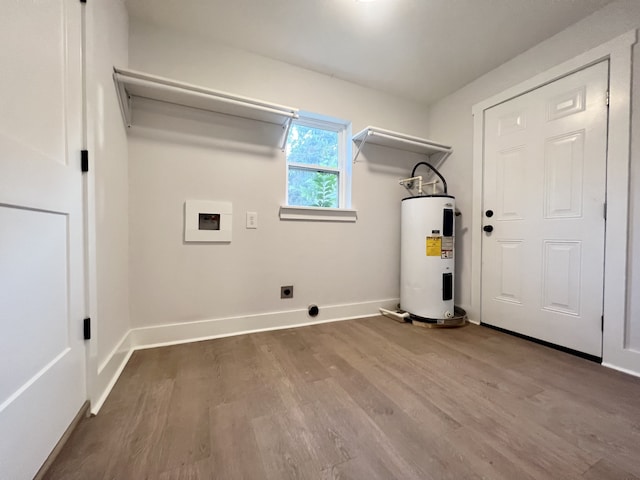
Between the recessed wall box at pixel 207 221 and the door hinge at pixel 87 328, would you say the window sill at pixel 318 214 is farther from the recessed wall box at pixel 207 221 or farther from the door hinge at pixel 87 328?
the door hinge at pixel 87 328

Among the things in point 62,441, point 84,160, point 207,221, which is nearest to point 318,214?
point 207,221

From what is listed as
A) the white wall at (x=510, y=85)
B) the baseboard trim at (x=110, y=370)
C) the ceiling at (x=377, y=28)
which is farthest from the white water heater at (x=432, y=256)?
the baseboard trim at (x=110, y=370)

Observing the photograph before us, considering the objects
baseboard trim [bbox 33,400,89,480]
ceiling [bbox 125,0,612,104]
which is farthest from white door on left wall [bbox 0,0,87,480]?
ceiling [bbox 125,0,612,104]

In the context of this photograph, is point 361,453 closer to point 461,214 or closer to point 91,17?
point 91,17

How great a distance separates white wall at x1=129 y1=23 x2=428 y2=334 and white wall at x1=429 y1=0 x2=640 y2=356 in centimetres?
61

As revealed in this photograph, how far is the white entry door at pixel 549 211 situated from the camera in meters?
1.56

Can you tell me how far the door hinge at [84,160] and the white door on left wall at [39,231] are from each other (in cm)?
2

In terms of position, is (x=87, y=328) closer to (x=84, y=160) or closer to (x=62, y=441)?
(x=62, y=441)

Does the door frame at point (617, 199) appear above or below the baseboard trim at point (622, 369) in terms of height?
above

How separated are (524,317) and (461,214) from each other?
1.01 m

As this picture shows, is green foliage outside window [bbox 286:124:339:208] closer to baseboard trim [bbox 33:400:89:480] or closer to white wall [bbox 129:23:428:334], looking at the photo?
white wall [bbox 129:23:428:334]

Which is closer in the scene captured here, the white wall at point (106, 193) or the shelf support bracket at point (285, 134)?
the white wall at point (106, 193)

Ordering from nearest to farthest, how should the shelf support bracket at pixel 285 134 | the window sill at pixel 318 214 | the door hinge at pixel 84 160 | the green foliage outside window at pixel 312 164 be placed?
the door hinge at pixel 84 160 < the shelf support bracket at pixel 285 134 < the window sill at pixel 318 214 < the green foliage outside window at pixel 312 164

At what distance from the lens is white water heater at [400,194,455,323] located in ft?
6.95
